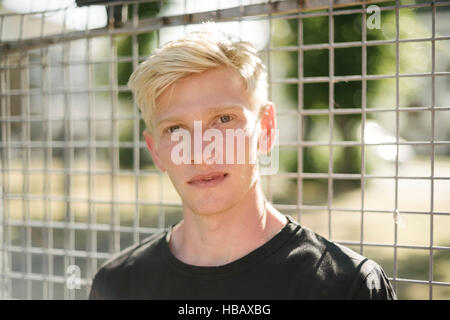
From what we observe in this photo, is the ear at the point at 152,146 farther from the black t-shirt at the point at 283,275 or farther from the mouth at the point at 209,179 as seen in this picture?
the black t-shirt at the point at 283,275

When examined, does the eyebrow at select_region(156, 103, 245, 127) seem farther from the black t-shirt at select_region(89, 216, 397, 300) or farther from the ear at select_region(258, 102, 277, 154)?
the black t-shirt at select_region(89, 216, 397, 300)

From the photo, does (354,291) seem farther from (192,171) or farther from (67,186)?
(67,186)

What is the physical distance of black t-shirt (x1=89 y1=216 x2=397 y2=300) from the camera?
4.65 feet

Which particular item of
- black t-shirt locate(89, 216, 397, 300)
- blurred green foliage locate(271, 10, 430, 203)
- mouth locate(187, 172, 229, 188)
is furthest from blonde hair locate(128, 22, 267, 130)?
blurred green foliage locate(271, 10, 430, 203)

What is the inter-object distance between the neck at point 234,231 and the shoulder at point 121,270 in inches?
6.6

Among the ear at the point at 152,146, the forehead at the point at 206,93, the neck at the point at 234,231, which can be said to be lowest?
the neck at the point at 234,231

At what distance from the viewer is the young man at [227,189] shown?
4.81 feet

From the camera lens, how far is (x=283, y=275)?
1.47 meters

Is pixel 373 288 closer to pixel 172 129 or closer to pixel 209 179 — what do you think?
pixel 209 179

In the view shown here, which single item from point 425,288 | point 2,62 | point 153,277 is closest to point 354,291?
point 153,277

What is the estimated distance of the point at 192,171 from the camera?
151 centimetres

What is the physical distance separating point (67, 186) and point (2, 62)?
879 millimetres

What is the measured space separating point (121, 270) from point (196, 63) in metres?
0.94

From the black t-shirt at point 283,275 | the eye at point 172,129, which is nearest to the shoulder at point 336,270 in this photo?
the black t-shirt at point 283,275
